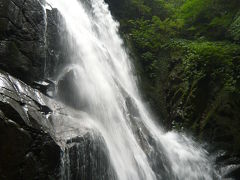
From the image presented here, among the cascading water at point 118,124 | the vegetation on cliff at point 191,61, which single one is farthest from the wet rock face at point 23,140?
the vegetation on cliff at point 191,61

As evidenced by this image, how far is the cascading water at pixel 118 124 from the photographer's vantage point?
703cm

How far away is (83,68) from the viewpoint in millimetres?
8789

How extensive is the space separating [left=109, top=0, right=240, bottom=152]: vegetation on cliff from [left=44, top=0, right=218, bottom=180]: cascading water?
3.25 feet

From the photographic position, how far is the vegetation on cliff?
10.3 meters

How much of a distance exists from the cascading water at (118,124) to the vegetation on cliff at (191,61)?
3.25 ft

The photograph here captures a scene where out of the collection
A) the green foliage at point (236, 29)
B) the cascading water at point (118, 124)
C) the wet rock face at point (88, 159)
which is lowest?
the wet rock face at point (88, 159)

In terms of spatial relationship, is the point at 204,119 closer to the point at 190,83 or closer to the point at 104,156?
the point at 190,83

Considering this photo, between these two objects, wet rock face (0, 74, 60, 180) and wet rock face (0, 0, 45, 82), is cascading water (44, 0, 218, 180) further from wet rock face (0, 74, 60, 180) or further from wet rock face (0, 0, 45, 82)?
wet rock face (0, 0, 45, 82)

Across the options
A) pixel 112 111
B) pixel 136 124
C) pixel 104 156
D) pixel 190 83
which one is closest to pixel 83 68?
pixel 112 111

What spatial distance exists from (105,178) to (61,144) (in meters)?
1.37

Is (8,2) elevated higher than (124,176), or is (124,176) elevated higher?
(8,2)

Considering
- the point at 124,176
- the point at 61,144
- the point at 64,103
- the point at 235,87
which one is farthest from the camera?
the point at 235,87

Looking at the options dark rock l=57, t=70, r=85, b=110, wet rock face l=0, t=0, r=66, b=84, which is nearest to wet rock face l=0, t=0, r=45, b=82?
wet rock face l=0, t=0, r=66, b=84

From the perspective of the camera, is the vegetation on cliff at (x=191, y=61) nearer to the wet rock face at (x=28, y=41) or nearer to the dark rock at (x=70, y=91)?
the dark rock at (x=70, y=91)
